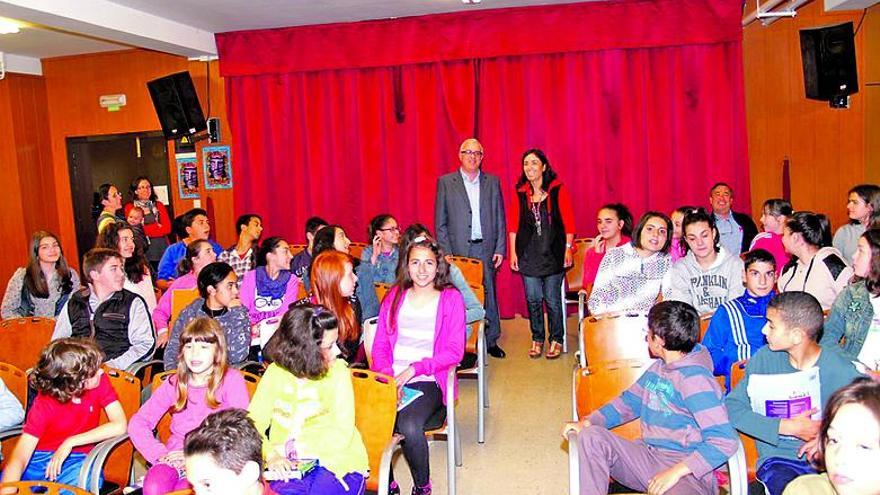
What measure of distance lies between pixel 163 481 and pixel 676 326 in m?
2.03

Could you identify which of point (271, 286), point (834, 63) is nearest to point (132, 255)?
point (271, 286)

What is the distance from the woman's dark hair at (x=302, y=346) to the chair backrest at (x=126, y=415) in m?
0.77

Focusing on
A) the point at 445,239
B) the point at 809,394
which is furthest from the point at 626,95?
the point at 809,394

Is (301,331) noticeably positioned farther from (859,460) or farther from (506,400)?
(506,400)

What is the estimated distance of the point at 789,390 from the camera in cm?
278

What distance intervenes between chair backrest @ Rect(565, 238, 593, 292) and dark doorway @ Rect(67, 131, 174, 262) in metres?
4.78

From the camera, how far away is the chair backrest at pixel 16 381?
3.51m

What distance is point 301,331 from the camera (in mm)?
2996

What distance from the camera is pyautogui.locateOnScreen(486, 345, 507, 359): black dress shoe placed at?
606cm

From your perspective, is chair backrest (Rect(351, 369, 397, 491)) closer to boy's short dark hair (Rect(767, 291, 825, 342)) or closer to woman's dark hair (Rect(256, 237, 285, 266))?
boy's short dark hair (Rect(767, 291, 825, 342))

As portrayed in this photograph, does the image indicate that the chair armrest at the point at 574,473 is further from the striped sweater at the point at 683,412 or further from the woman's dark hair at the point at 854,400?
the woman's dark hair at the point at 854,400

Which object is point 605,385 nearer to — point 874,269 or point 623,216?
point 874,269

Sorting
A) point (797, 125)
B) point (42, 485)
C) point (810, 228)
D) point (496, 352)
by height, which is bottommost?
point (496, 352)

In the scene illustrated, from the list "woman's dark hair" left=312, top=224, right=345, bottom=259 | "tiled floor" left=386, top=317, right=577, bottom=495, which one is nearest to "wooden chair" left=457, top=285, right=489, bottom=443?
"tiled floor" left=386, top=317, right=577, bottom=495
